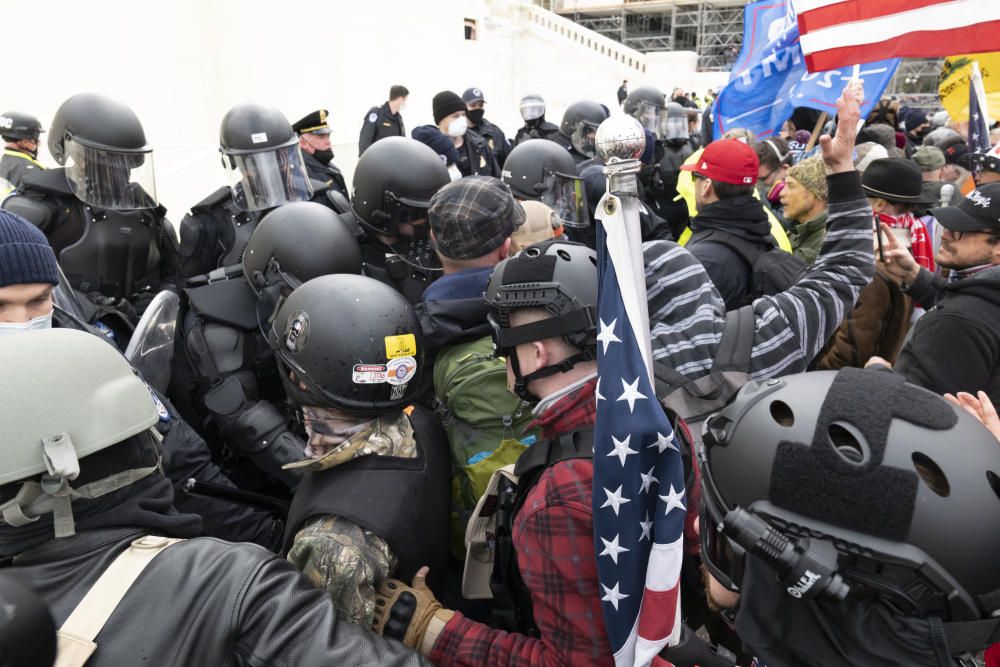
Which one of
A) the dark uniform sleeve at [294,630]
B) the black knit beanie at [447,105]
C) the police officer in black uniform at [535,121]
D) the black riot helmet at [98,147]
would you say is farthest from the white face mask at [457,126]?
the dark uniform sleeve at [294,630]

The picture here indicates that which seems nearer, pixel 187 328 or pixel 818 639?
pixel 818 639

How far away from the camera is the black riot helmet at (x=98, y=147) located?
A: 408cm

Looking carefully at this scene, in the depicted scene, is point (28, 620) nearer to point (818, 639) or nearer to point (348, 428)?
point (348, 428)

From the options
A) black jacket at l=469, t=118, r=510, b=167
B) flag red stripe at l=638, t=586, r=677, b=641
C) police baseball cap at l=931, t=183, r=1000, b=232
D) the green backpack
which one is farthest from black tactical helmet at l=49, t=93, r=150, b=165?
black jacket at l=469, t=118, r=510, b=167

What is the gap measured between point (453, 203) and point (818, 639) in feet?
6.57

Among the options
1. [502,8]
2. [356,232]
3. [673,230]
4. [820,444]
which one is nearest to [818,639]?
[820,444]

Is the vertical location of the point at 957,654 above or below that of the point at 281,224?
below

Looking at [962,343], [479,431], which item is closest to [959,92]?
[962,343]

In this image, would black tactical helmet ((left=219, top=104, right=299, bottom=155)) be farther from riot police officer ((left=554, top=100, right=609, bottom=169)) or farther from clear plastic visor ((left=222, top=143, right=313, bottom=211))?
riot police officer ((left=554, top=100, right=609, bottom=169))

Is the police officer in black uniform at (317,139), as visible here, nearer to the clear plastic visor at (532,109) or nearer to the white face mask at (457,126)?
the white face mask at (457,126)

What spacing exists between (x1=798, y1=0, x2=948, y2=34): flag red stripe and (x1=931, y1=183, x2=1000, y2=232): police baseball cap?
1.24 m

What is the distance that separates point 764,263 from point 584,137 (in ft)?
16.3

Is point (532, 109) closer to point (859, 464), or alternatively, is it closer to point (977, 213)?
point (977, 213)

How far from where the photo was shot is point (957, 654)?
1070 mm
